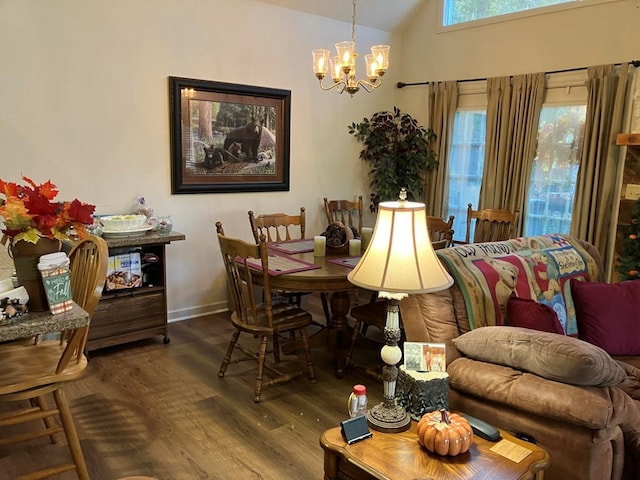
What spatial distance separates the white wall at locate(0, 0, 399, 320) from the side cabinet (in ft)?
1.65

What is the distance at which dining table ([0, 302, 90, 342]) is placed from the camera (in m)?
1.58

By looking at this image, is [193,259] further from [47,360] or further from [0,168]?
[47,360]

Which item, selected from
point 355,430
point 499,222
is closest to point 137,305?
point 355,430

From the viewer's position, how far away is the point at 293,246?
11.9 feet

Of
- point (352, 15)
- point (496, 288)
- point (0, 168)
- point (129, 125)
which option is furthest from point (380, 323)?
point (352, 15)

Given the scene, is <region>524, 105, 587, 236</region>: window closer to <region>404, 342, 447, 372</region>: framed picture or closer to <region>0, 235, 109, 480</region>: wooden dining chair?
<region>404, 342, 447, 372</region>: framed picture

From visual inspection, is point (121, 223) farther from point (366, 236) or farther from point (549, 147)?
point (549, 147)

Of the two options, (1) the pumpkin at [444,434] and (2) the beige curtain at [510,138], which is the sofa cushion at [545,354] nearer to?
(1) the pumpkin at [444,434]

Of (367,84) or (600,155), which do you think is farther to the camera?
(367,84)

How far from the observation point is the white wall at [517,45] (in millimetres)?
3974

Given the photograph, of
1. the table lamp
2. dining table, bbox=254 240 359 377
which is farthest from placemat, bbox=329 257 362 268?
the table lamp

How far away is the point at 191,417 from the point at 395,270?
67.0 inches

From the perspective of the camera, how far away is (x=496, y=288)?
2270 millimetres

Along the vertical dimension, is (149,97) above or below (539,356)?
above
